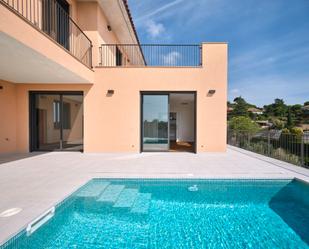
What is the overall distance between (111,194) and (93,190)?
1.65ft

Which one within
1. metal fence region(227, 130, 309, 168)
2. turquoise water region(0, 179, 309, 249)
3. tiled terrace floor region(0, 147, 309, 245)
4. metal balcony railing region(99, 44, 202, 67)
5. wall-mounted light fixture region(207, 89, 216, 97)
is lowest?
turquoise water region(0, 179, 309, 249)

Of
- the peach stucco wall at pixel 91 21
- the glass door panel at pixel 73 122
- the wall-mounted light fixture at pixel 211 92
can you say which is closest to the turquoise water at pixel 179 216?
the wall-mounted light fixture at pixel 211 92

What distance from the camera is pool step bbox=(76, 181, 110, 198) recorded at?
13.2 feet

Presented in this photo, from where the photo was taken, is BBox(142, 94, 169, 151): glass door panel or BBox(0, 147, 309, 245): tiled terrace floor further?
BBox(142, 94, 169, 151): glass door panel

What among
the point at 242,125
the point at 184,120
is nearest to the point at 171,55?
the point at 184,120

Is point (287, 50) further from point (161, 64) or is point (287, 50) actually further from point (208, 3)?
point (161, 64)

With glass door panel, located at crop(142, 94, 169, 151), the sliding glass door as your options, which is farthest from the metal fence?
the sliding glass door

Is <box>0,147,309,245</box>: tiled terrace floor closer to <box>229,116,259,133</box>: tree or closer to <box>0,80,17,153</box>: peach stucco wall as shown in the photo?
<box>0,80,17,153</box>: peach stucco wall

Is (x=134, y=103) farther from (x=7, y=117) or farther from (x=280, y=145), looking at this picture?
(x=280, y=145)

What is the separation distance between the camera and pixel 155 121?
8.75 metres

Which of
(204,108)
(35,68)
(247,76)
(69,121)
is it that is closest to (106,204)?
(35,68)

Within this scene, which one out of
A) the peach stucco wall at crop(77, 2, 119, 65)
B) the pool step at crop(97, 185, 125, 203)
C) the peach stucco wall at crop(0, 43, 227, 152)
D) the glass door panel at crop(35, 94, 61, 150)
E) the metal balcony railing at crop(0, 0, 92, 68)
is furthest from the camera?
the glass door panel at crop(35, 94, 61, 150)

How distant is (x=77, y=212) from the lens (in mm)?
3432

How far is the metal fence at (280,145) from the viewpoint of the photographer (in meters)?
6.74
